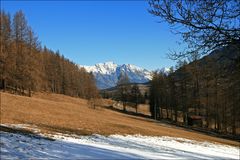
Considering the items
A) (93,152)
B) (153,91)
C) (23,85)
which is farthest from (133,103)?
(93,152)

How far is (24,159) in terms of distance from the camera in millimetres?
9586

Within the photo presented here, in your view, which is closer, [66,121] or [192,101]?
[66,121]

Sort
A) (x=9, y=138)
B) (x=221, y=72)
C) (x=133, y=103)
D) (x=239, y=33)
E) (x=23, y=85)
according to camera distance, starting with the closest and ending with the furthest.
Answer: (x=239, y=33) < (x=221, y=72) < (x=9, y=138) < (x=23, y=85) < (x=133, y=103)

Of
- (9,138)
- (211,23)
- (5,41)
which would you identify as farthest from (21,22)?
(211,23)

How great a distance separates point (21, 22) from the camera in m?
56.0

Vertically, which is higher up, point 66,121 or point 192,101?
point 192,101

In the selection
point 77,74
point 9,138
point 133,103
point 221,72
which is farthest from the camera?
point 77,74

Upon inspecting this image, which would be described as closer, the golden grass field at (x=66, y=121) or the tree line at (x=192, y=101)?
the golden grass field at (x=66, y=121)

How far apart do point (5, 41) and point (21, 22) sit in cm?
391

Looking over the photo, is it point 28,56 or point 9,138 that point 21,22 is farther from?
point 9,138

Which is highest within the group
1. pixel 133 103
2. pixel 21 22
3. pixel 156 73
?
pixel 21 22

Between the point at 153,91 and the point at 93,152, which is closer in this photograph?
the point at 93,152

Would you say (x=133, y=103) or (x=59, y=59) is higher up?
(x=59, y=59)

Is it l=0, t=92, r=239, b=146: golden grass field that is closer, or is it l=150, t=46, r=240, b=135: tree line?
l=0, t=92, r=239, b=146: golden grass field
